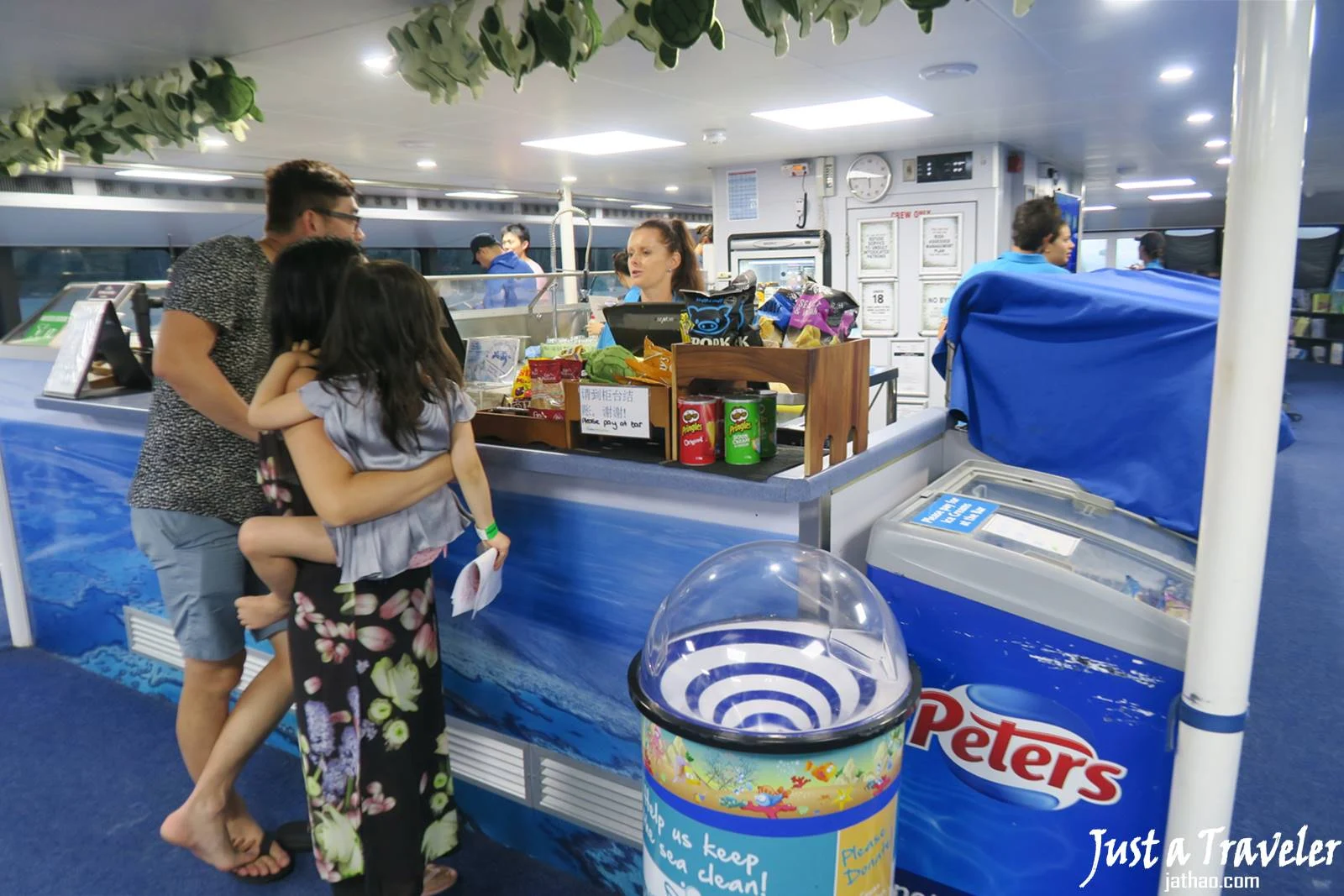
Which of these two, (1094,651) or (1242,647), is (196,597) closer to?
(1094,651)

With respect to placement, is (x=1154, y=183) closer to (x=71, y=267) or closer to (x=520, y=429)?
(x=520, y=429)

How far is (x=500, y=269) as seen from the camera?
6430 millimetres

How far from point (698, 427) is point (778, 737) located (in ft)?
2.33

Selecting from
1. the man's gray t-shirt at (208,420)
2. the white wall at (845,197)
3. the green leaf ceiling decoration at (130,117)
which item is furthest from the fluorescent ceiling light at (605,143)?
the man's gray t-shirt at (208,420)

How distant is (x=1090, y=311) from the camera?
6.43ft

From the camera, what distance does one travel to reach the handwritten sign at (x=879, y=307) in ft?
22.5

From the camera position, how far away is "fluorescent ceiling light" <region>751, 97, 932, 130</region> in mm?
4797

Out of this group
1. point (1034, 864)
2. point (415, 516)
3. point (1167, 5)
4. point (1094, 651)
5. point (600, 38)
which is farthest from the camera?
point (1167, 5)

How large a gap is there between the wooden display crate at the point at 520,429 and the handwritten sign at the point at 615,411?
74mm

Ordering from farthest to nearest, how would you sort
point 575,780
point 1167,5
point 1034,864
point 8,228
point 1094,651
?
point 8,228 < point 1167,5 < point 575,780 < point 1034,864 < point 1094,651

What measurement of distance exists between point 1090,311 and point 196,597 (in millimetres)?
2166

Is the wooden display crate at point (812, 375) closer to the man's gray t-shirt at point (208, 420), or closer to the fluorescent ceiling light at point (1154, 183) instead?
the man's gray t-shirt at point (208, 420)

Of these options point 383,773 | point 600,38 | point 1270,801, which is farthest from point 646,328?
point 1270,801

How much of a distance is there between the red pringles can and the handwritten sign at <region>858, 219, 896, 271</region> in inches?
211
